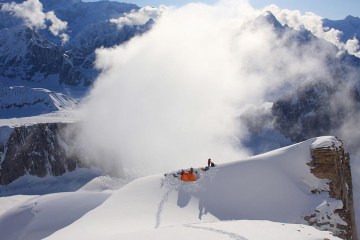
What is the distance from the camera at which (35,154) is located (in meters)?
164

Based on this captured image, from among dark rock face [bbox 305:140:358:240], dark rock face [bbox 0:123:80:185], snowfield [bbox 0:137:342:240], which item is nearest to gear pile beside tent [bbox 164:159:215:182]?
snowfield [bbox 0:137:342:240]

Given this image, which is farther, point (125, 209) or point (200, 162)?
point (200, 162)

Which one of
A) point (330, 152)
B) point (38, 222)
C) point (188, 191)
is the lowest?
point (38, 222)

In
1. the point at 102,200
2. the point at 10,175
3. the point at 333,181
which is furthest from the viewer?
the point at 10,175

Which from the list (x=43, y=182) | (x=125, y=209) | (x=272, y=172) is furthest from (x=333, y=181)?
(x=43, y=182)

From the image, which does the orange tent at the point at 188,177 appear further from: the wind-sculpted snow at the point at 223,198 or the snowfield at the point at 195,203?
the snowfield at the point at 195,203

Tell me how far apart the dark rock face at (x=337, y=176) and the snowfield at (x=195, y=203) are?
0.77m

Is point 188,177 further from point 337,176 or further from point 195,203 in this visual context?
point 337,176

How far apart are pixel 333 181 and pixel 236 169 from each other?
10658 millimetres

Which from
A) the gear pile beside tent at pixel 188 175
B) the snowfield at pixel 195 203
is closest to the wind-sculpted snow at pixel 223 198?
the snowfield at pixel 195 203

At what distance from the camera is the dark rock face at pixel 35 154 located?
518 feet

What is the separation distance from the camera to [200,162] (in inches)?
7539

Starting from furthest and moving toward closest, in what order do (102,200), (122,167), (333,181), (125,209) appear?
(122,167) → (102,200) → (333,181) → (125,209)

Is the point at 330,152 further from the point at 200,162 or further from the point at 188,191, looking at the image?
the point at 200,162
